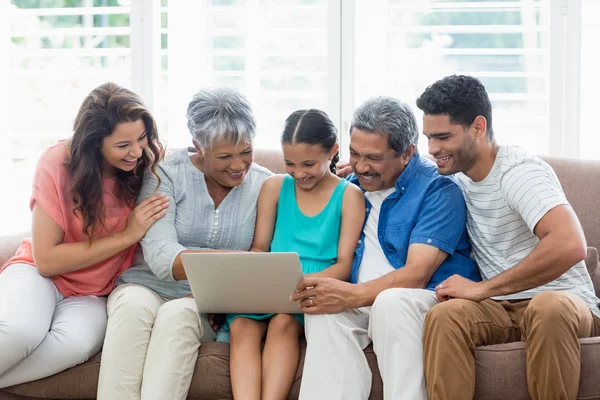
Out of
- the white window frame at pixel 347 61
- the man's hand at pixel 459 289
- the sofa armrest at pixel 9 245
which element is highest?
the white window frame at pixel 347 61

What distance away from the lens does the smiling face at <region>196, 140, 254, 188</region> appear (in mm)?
2272

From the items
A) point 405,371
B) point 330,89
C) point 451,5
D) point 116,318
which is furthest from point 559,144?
point 116,318

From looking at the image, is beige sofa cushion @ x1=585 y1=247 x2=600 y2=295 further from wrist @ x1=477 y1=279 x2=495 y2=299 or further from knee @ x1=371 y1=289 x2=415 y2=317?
knee @ x1=371 y1=289 x2=415 y2=317

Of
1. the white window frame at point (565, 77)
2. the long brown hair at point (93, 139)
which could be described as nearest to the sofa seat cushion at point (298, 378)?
the long brown hair at point (93, 139)

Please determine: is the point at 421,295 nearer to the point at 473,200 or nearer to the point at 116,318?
the point at 473,200

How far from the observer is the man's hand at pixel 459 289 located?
2059mm

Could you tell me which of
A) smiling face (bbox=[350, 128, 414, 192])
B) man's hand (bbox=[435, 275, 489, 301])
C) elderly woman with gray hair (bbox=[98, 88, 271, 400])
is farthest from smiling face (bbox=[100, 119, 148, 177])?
man's hand (bbox=[435, 275, 489, 301])

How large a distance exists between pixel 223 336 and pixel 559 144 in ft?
5.81

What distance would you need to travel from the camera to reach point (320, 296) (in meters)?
2.08

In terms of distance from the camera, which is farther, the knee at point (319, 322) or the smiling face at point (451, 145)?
the smiling face at point (451, 145)

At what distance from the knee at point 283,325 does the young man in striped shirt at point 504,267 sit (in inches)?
15.8

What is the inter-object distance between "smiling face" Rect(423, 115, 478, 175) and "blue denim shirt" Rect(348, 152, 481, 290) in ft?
0.29

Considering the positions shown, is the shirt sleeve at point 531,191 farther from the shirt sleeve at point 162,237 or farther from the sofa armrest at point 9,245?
the sofa armrest at point 9,245

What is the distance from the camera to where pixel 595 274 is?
8.02 ft
